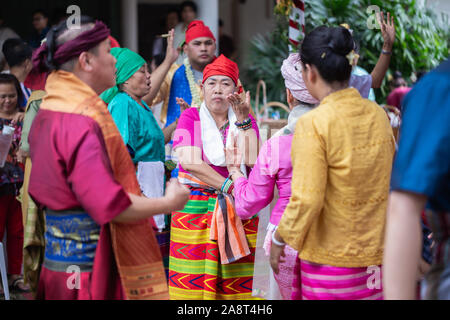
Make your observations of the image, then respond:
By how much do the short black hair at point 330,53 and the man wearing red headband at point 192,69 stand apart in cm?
233

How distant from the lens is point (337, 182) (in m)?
2.28

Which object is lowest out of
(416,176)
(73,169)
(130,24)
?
(73,169)

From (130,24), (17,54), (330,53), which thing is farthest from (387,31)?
(130,24)

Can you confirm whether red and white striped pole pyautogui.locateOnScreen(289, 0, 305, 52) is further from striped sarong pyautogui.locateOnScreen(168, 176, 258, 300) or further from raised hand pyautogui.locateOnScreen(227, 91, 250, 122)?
striped sarong pyautogui.locateOnScreen(168, 176, 258, 300)

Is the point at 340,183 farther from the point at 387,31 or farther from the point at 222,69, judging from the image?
the point at 387,31

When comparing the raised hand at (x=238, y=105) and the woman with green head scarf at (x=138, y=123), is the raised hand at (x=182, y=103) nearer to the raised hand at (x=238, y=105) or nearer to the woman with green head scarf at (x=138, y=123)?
the woman with green head scarf at (x=138, y=123)

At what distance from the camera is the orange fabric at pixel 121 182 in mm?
2146

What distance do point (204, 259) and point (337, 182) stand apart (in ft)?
4.88

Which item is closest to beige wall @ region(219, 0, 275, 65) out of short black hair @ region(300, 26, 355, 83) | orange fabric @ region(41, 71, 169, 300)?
short black hair @ region(300, 26, 355, 83)

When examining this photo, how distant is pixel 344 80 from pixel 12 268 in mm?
3355

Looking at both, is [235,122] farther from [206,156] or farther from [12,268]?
[12,268]

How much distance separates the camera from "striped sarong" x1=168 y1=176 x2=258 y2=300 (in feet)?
11.4
